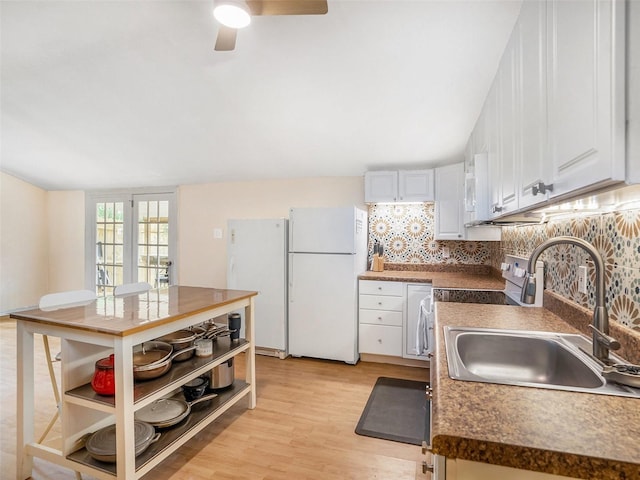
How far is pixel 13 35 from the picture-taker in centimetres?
243

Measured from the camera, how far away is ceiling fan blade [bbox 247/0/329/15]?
1.57 m

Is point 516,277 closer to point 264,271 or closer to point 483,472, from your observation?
point 483,472

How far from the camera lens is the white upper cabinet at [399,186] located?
3.61 metres

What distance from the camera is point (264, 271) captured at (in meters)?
3.62

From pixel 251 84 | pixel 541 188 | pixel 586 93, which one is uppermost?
pixel 251 84

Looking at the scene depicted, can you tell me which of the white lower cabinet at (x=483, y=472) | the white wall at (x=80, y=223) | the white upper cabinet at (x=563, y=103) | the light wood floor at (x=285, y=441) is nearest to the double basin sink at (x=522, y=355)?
the white lower cabinet at (x=483, y=472)

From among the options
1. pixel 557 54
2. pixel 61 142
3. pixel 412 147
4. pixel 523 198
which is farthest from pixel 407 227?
pixel 61 142

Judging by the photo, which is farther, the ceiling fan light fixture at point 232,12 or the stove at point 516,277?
the stove at point 516,277

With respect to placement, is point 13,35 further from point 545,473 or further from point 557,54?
point 545,473

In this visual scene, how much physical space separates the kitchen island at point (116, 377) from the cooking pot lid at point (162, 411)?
89mm

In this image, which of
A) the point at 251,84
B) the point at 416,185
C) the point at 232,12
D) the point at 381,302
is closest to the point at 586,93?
the point at 232,12

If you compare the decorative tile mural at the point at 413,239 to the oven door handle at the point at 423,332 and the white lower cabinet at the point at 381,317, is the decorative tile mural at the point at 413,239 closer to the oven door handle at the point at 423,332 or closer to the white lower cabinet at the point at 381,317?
the white lower cabinet at the point at 381,317

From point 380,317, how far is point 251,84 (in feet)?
7.87

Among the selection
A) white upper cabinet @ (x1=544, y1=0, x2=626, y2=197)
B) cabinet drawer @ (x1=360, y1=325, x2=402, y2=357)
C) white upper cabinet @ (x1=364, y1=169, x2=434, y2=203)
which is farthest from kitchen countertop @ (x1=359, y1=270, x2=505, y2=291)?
white upper cabinet @ (x1=544, y1=0, x2=626, y2=197)
